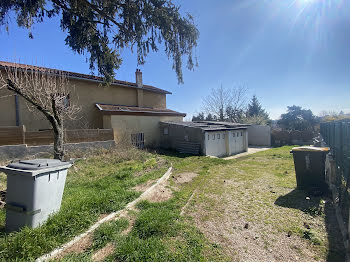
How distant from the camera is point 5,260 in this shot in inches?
95.3

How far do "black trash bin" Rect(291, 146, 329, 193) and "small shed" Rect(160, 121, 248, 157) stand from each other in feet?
29.3

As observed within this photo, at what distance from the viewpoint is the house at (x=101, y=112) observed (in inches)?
478

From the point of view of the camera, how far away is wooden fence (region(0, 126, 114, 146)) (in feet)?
31.5

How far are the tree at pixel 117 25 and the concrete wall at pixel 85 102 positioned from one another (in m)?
4.88

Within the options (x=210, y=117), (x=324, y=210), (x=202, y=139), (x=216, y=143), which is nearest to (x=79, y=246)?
(x=324, y=210)

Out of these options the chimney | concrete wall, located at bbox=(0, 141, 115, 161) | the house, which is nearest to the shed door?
the house

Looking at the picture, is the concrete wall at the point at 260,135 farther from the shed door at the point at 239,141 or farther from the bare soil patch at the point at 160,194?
the bare soil patch at the point at 160,194

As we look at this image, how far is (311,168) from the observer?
531 cm

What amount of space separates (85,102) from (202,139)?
1059 cm

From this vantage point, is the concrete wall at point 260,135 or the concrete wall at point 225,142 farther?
the concrete wall at point 260,135

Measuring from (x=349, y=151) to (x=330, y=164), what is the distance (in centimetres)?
127

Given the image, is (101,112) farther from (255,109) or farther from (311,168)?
(255,109)

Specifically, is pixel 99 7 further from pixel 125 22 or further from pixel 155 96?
pixel 155 96

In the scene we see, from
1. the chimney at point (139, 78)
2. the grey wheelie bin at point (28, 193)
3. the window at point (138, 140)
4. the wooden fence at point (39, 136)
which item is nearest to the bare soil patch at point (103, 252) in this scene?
the grey wheelie bin at point (28, 193)
